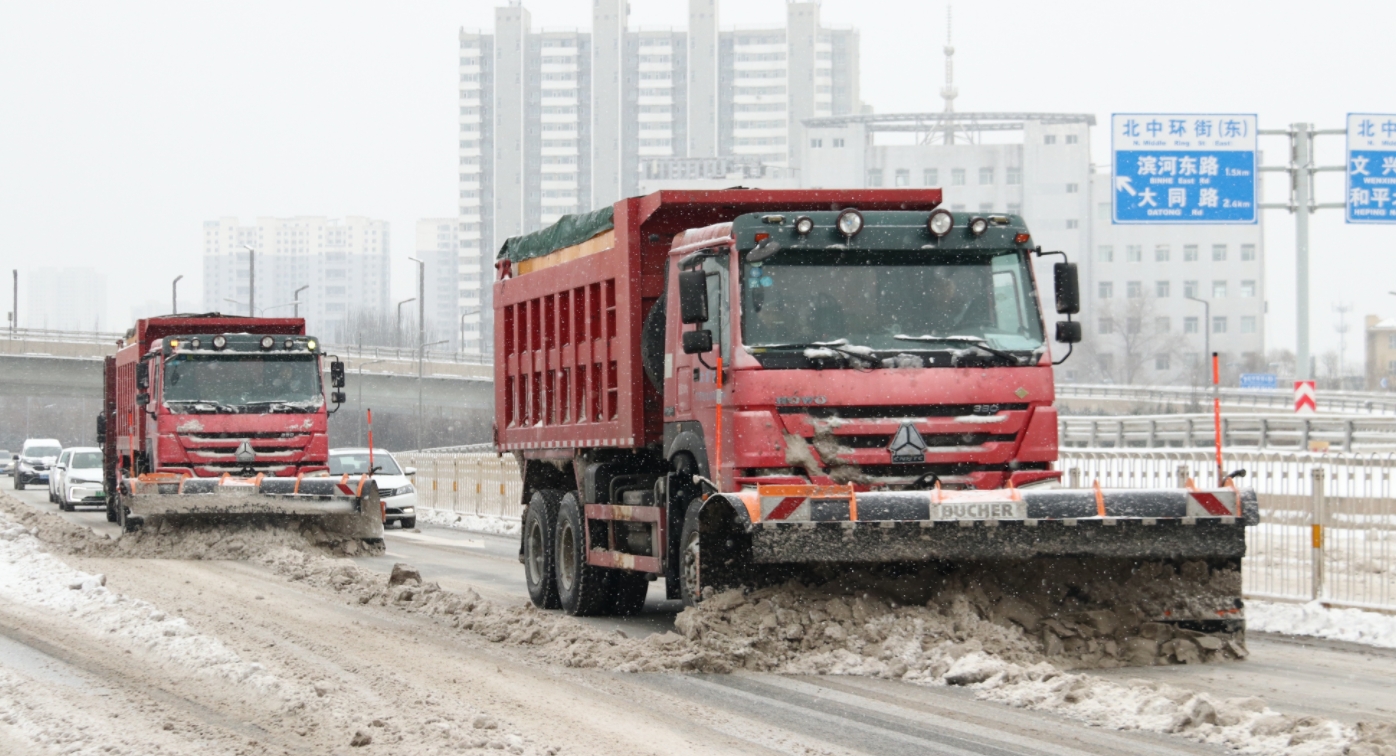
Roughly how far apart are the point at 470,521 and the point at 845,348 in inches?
875

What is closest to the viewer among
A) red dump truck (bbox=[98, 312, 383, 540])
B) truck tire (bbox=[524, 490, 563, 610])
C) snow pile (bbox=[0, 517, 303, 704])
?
snow pile (bbox=[0, 517, 303, 704])

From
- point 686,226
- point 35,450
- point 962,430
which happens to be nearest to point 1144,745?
point 962,430

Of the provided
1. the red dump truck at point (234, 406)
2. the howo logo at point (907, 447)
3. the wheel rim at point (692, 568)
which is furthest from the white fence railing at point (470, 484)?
the howo logo at point (907, 447)

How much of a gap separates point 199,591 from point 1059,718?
30.4ft

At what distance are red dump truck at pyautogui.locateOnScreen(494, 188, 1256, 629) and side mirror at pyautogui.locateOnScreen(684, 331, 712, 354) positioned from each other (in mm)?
14

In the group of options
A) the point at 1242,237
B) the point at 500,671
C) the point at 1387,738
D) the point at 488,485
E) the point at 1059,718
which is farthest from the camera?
the point at 1242,237

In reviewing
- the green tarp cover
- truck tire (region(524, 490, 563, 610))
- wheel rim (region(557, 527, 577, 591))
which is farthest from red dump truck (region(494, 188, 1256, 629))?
truck tire (region(524, 490, 563, 610))

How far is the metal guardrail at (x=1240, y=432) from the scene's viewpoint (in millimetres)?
37562

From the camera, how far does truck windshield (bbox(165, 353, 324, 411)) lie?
22984 millimetres

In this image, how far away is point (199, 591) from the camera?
50.8ft

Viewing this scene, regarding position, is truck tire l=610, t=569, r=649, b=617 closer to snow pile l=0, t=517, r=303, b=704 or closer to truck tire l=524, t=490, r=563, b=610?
truck tire l=524, t=490, r=563, b=610

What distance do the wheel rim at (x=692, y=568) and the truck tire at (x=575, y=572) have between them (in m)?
2.87

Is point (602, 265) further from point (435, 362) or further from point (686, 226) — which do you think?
point (435, 362)

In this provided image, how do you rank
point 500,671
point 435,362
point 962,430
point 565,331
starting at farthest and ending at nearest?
point 435,362
point 565,331
point 962,430
point 500,671
